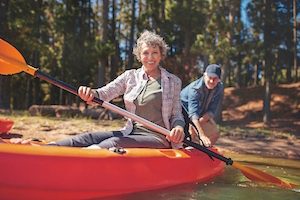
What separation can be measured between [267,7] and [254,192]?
14.3m

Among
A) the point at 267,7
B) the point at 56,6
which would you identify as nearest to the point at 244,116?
the point at 267,7

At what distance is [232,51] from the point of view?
14523 millimetres

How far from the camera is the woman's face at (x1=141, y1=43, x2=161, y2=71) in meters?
3.78

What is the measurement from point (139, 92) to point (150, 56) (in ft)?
1.15

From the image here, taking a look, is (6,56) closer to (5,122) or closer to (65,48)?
(5,122)

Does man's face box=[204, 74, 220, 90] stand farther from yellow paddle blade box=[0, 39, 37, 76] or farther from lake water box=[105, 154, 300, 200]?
yellow paddle blade box=[0, 39, 37, 76]

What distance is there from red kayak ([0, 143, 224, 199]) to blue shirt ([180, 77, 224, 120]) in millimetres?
1433

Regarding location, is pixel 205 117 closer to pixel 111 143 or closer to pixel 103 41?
pixel 111 143

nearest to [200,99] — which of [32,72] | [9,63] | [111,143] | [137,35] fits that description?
[111,143]

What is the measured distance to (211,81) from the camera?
201 inches

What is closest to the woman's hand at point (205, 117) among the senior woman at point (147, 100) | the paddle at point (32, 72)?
the paddle at point (32, 72)

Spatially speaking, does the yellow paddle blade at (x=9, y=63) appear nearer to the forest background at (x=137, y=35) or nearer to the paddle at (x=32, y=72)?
the paddle at (x=32, y=72)

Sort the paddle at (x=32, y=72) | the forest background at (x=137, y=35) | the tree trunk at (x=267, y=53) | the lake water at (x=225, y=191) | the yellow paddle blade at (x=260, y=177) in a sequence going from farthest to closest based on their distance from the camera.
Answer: the tree trunk at (x=267, y=53), the forest background at (x=137, y=35), the yellow paddle blade at (x=260, y=177), the paddle at (x=32, y=72), the lake water at (x=225, y=191)

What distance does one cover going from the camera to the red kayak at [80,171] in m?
2.68
